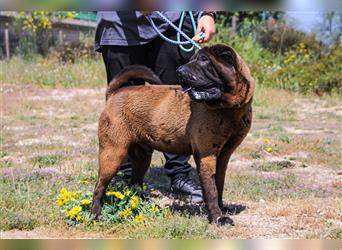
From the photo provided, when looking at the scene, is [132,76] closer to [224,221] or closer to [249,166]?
[224,221]

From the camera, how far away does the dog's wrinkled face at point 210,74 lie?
11.3 ft

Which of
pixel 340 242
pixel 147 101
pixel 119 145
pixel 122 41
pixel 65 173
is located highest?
pixel 122 41

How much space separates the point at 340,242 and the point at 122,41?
234cm

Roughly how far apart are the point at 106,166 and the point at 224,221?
94 cm

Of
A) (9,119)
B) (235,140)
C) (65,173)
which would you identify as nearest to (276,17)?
(9,119)

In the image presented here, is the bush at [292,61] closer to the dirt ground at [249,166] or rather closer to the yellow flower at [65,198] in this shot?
the dirt ground at [249,166]

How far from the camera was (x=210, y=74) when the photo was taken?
3441 mm

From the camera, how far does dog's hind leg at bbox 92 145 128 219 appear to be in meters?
3.97

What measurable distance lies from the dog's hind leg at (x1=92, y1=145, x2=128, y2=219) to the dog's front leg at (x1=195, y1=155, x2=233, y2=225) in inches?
23.2

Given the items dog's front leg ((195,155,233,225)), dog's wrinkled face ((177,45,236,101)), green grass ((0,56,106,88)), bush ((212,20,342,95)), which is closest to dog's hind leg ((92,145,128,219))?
dog's front leg ((195,155,233,225))

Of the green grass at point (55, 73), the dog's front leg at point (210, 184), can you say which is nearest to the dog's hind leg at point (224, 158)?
the dog's front leg at point (210, 184)

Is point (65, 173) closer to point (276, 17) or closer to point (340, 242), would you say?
point (340, 242)

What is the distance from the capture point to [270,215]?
425 cm

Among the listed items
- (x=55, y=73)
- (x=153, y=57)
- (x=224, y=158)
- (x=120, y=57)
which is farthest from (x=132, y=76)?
(x=55, y=73)
